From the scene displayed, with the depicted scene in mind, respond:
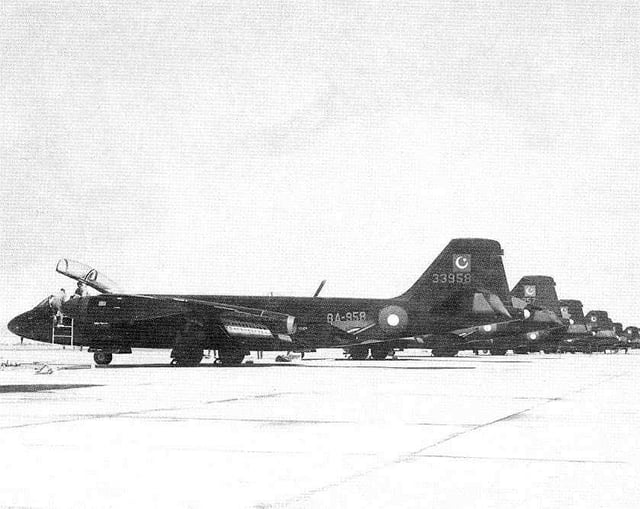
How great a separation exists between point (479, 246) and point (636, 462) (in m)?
33.6

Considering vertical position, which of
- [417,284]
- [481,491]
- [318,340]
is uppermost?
[417,284]

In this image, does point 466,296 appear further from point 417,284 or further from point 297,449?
point 297,449

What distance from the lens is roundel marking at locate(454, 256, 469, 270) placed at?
41812 mm

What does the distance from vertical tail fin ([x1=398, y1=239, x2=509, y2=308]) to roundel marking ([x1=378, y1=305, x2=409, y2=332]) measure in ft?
4.21

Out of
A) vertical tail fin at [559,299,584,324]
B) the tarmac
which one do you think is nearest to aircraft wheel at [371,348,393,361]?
the tarmac

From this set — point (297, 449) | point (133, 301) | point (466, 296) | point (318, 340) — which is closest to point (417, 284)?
point (466, 296)

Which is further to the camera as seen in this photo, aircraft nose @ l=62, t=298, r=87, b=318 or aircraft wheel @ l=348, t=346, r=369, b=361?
aircraft wheel @ l=348, t=346, r=369, b=361

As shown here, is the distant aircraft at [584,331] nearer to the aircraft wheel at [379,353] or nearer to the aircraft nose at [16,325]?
the aircraft wheel at [379,353]

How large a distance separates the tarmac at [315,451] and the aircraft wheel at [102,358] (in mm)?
17692

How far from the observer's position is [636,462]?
9391mm

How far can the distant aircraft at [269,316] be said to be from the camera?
117 ft

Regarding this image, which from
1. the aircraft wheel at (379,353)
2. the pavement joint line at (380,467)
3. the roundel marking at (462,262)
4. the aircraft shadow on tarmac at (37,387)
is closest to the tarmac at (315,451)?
the pavement joint line at (380,467)

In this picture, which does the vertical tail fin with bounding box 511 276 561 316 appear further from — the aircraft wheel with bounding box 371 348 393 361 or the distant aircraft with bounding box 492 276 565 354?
the aircraft wheel with bounding box 371 348 393 361

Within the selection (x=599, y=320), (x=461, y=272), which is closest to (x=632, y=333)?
(x=599, y=320)
